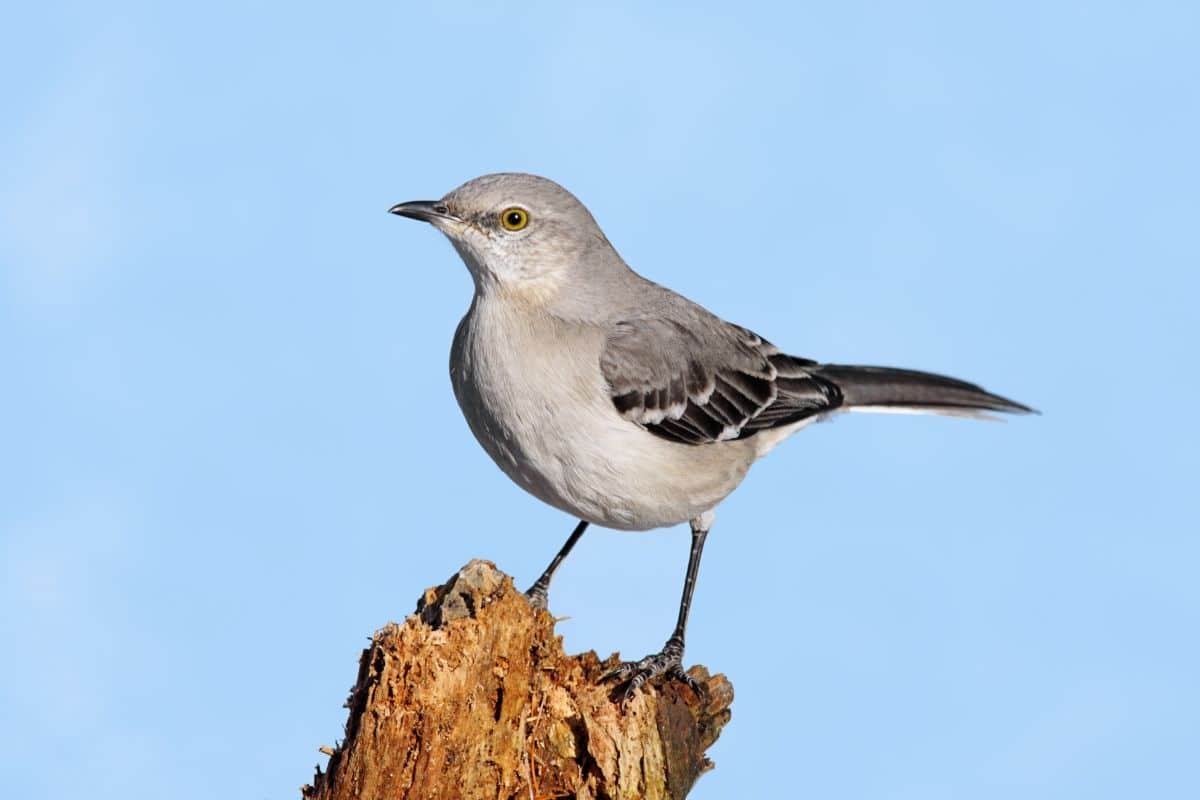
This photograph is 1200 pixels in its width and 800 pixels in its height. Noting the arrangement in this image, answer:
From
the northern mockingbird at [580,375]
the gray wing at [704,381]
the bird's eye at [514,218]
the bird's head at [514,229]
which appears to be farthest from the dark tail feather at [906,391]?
the bird's eye at [514,218]

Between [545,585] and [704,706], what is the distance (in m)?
1.77

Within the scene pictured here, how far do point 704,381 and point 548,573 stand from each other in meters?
2.02

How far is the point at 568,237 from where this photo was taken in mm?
8227

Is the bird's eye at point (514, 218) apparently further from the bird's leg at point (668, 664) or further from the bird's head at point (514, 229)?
the bird's leg at point (668, 664)

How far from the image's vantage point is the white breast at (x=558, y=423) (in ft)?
25.9

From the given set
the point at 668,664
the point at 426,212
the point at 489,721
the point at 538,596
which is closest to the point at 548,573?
the point at 538,596

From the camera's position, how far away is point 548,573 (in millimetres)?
9633

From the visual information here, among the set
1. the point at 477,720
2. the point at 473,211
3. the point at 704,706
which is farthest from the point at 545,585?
the point at 473,211

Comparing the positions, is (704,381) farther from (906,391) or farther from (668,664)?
(906,391)

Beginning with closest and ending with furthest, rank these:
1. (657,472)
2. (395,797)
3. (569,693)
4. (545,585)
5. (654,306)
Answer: (395,797) → (569,693) → (657,472) → (654,306) → (545,585)

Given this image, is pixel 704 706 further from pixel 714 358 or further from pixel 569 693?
pixel 714 358

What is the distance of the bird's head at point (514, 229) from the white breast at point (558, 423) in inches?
8.8

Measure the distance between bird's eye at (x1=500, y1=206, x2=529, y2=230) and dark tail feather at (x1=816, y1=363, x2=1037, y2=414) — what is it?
2.94 m

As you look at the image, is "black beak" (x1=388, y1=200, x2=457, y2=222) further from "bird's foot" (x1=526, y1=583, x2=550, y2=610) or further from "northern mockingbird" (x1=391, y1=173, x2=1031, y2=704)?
Result: "bird's foot" (x1=526, y1=583, x2=550, y2=610)
